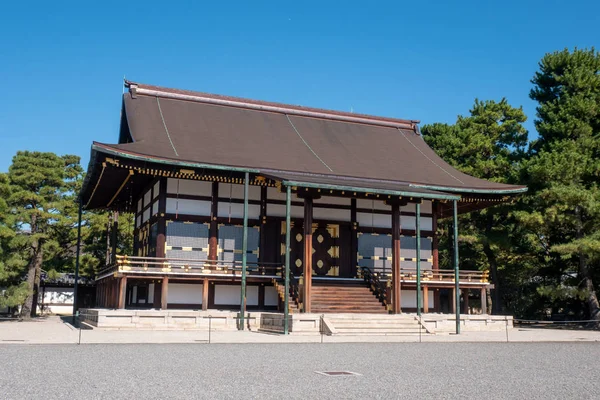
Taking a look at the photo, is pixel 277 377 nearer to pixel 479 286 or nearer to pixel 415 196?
pixel 415 196

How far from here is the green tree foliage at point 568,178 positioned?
27.9 meters

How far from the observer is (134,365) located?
36.0 ft

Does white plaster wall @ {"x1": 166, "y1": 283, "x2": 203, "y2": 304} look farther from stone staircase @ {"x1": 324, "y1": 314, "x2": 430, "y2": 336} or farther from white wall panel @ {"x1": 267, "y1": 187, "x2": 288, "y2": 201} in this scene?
stone staircase @ {"x1": 324, "y1": 314, "x2": 430, "y2": 336}

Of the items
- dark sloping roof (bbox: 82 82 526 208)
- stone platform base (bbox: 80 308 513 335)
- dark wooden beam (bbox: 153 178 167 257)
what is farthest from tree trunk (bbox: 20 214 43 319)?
stone platform base (bbox: 80 308 513 335)

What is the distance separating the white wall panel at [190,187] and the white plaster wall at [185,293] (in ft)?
12.2

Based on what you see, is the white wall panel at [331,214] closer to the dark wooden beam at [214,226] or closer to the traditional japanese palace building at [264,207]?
the traditional japanese palace building at [264,207]

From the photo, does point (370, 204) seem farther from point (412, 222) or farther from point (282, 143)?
point (282, 143)

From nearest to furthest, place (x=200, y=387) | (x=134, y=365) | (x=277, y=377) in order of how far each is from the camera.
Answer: (x=200, y=387)
(x=277, y=377)
(x=134, y=365)

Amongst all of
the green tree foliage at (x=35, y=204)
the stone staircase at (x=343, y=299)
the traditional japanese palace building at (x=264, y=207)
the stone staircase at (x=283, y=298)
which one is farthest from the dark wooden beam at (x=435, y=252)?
the green tree foliage at (x=35, y=204)

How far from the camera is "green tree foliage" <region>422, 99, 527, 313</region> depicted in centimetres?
3441

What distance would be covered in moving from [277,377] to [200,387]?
5.14 ft

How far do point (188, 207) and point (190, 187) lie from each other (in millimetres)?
845

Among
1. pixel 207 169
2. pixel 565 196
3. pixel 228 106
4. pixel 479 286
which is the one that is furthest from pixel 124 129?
pixel 565 196

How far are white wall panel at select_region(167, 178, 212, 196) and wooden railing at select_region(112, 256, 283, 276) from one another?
2.84m
